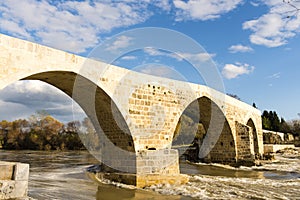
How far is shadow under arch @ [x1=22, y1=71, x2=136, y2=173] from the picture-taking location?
688cm

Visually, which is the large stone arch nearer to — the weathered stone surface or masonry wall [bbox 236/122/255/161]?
the weathered stone surface

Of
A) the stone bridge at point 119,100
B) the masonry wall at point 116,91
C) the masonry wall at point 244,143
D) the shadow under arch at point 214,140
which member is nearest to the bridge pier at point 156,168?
the stone bridge at point 119,100

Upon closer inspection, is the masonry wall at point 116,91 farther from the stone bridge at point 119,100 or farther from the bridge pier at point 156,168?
the bridge pier at point 156,168

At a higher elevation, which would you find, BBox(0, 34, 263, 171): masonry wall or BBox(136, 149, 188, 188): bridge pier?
BBox(0, 34, 263, 171): masonry wall

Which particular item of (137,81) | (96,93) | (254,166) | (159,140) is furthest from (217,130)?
(96,93)

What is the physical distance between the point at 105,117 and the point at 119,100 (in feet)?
3.35

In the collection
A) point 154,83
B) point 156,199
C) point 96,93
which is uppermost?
point 154,83

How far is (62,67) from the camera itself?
239 inches

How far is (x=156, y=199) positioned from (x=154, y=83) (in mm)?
3668

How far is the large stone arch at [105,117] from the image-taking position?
686cm

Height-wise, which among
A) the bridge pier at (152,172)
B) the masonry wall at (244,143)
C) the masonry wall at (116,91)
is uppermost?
the masonry wall at (116,91)

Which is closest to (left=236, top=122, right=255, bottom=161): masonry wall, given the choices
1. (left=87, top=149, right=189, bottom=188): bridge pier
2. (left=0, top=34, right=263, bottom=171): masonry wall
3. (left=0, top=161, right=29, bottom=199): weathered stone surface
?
(left=0, top=34, right=263, bottom=171): masonry wall

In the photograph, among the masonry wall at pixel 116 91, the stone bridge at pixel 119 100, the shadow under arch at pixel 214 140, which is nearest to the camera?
the masonry wall at pixel 116 91

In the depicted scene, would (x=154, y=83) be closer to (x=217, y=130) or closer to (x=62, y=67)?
(x=62, y=67)
